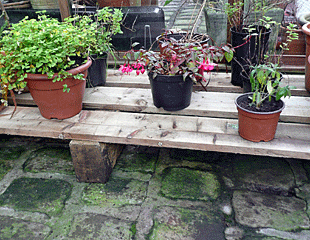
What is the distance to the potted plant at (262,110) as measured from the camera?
161 cm

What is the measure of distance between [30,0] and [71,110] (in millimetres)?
2295

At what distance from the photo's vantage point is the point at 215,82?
8.11 ft

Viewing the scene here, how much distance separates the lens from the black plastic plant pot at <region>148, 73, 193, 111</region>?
1.89m

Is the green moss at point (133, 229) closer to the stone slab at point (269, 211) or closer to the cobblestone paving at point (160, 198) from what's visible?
the cobblestone paving at point (160, 198)

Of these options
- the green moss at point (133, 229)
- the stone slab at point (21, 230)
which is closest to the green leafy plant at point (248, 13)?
the green moss at point (133, 229)

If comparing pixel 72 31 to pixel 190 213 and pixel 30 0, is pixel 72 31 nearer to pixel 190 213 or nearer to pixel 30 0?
pixel 190 213

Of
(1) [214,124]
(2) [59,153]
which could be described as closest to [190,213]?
(1) [214,124]

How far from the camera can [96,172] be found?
1.97 meters

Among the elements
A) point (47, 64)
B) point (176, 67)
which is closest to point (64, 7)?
point (47, 64)

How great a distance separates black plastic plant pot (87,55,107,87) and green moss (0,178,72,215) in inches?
35.3

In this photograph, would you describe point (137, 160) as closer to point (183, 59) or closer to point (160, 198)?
point (160, 198)

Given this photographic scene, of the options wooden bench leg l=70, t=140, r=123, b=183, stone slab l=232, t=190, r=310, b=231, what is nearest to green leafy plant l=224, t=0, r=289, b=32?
stone slab l=232, t=190, r=310, b=231

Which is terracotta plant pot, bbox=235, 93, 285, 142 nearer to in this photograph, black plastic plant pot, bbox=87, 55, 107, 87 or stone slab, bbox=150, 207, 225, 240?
stone slab, bbox=150, 207, 225, 240

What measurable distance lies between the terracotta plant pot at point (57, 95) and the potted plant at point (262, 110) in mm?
1097
